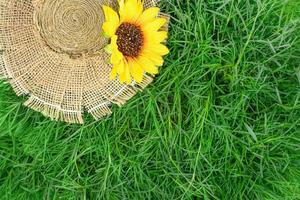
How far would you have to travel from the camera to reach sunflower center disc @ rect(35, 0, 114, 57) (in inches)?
45.5

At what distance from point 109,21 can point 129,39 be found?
9 centimetres

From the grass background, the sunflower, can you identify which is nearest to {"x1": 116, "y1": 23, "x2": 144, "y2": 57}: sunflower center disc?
the sunflower

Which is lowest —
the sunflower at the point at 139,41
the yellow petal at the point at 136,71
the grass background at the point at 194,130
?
the grass background at the point at 194,130

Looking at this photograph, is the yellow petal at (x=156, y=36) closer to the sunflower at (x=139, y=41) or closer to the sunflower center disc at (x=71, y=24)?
the sunflower at (x=139, y=41)

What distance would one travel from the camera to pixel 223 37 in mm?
1195

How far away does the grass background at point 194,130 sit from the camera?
118cm

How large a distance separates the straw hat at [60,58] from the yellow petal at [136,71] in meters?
0.06

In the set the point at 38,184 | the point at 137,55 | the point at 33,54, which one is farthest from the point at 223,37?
the point at 38,184

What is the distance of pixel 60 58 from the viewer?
117 cm

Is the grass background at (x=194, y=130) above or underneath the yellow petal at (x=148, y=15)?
underneath

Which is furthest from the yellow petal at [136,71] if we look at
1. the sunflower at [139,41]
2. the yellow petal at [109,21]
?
the yellow petal at [109,21]

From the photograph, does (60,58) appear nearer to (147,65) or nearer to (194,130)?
(147,65)

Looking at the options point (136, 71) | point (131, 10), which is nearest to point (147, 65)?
point (136, 71)

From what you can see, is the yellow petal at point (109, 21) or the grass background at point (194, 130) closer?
the yellow petal at point (109, 21)
